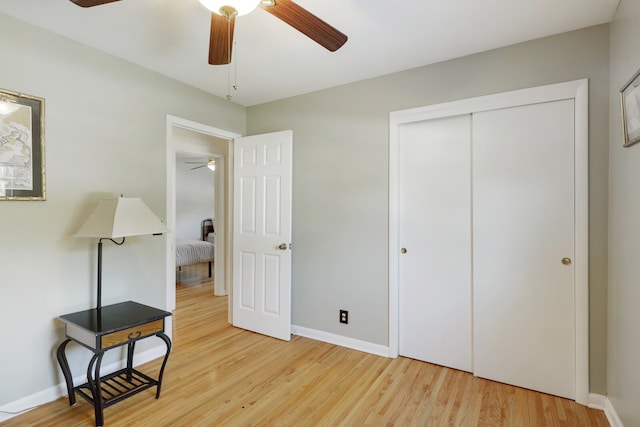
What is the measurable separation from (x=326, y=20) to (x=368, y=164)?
4.03 ft

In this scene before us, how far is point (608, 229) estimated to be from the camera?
2049mm

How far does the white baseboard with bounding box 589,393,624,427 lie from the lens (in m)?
1.92

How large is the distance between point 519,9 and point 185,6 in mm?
1934

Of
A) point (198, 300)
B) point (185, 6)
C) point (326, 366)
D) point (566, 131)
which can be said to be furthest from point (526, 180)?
point (198, 300)

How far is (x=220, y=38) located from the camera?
5.48ft

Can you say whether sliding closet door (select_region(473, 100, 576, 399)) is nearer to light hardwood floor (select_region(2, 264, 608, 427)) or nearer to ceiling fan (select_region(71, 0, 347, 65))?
light hardwood floor (select_region(2, 264, 608, 427))

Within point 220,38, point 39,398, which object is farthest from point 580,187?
point 39,398

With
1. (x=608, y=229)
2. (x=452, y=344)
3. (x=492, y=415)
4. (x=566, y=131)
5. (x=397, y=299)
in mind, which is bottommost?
(x=492, y=415)

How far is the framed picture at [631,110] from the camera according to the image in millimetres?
1619

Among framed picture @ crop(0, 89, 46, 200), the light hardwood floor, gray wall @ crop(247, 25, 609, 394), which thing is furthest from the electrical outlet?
framed picture @ crop(0, 89, 46, 200)

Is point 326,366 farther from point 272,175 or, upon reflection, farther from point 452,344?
point 272,175

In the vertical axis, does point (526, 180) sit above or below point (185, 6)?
below

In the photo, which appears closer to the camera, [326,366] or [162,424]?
[162,424]

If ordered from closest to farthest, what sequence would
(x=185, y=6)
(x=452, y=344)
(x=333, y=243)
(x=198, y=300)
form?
(x=185, y=6), (x=452, y=344), (x=333, y=243), (x=198, y=300)
